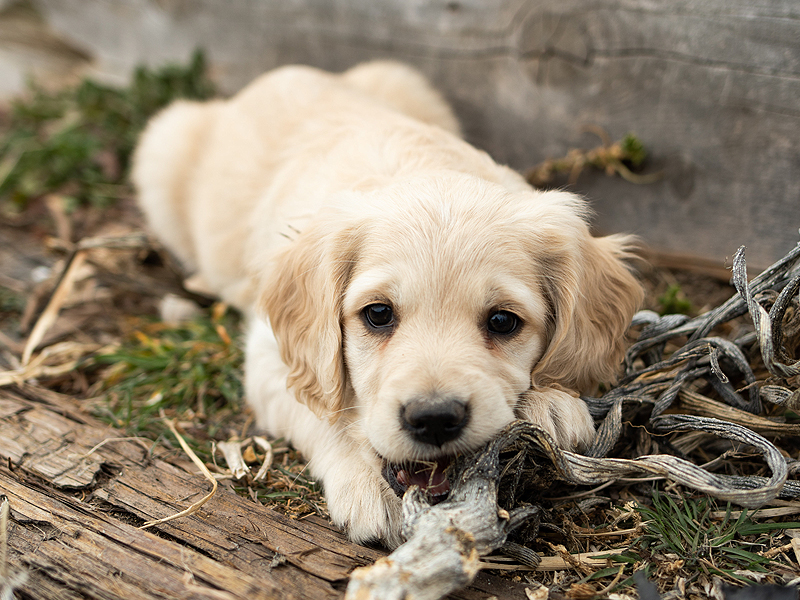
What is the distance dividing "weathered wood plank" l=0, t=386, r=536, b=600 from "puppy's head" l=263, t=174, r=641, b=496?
45 cm

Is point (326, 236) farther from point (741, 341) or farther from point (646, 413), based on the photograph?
point (741, 341)

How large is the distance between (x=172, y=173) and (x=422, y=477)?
3.76 meters

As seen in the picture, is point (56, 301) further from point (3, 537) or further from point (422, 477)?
point (422, 477)

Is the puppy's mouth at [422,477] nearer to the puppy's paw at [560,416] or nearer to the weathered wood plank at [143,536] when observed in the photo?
the weathered wood plank at [143,536]

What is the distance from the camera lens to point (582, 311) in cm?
266

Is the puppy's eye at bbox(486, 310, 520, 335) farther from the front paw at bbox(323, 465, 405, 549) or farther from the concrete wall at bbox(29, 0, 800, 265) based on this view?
the concrete wall at bbox(29, 0, 800, 265)

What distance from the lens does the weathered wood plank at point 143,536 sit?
2.09 meters

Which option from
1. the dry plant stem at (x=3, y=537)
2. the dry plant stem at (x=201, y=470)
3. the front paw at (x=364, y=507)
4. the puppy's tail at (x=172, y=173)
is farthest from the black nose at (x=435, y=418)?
the puppy's tail at (x=172, y=173)

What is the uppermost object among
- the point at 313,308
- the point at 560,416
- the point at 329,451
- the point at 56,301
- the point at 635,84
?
the point at 635,84

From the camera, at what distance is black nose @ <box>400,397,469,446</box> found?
2.14 meters

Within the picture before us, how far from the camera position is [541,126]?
4.71 metres

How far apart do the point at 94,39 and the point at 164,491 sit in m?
6.72

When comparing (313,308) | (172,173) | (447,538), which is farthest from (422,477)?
(172,173)

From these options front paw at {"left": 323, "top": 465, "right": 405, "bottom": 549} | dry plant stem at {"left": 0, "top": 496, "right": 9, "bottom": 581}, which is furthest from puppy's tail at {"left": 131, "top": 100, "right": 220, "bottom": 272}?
front paw at {"left": 323, "top": 465, "right": 405, "bottom": 549}
